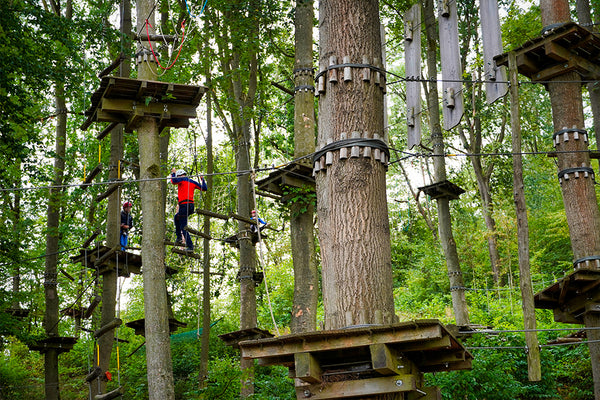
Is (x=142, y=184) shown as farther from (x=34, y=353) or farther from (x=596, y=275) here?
(x=34, y=353)

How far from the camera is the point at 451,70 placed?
20.9 ft

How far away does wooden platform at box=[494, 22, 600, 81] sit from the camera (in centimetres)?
953

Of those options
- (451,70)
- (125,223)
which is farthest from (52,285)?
(451,70)

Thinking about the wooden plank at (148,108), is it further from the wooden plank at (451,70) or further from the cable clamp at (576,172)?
the cable clamp at (576,172)

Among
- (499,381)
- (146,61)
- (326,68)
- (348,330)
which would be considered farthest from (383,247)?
(499,381)

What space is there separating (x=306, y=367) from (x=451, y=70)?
3.39 m

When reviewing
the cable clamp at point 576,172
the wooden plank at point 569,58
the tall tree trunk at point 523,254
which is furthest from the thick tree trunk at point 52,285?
the cable clamp at point 576,172

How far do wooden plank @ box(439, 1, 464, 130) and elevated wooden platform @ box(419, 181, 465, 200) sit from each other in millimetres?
7152

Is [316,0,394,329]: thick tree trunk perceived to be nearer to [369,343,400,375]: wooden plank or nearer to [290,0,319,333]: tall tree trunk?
[369,343,400,375]: wooden plank

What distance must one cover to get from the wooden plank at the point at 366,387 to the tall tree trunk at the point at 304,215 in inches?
204

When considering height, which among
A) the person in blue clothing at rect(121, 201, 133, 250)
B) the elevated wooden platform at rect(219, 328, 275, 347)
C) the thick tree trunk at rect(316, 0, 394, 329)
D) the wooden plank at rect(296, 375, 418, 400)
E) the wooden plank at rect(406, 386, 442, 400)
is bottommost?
the wooden plank at rect(406, 386, 442, 400)

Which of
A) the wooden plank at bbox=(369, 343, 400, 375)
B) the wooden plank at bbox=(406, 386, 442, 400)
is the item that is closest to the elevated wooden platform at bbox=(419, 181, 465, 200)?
the wooden plank at bbox=(406, 386, 442, 400)

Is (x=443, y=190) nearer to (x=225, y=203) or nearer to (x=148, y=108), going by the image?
(x=148, y=108)

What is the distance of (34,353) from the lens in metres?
21.8
